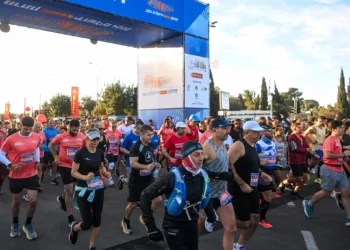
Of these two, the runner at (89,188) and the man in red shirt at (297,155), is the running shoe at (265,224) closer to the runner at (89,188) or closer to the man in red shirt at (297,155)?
the man in red shirt at (297,155)

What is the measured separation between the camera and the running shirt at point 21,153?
5.11m

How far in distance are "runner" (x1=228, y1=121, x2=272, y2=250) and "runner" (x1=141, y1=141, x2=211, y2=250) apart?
53.1 inches

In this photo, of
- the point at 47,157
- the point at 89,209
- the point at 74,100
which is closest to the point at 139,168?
the point at 89,209

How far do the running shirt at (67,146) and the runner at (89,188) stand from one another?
1.60m

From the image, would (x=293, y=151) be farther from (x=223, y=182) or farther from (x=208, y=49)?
(x=208, y=49)

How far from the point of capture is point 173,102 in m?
16.9

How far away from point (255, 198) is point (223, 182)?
2.03 feet

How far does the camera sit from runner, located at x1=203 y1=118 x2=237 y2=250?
3.89 meters

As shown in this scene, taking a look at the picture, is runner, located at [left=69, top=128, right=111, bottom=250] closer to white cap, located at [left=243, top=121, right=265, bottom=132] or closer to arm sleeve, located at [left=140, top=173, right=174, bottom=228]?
arm sleeve, located at [left=140, top=173, right=174, bottom=228]

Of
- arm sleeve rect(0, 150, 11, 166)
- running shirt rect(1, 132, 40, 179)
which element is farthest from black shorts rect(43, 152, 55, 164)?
arm sleeve rect(0, 150, 11, 166)

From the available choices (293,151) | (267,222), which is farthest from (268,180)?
(293,151)

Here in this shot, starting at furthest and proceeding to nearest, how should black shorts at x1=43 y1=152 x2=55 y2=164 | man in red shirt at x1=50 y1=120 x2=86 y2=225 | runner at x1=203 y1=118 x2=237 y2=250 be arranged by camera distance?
black shorts at x1=43 y1=152 x2=55 y2=164
man in red shirt at x1=50 y1=120 x2=86 y2=225
runner at x1=203 y1=118 x2=237 y2=250

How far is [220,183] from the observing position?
4039mm

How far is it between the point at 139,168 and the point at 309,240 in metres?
3.03
